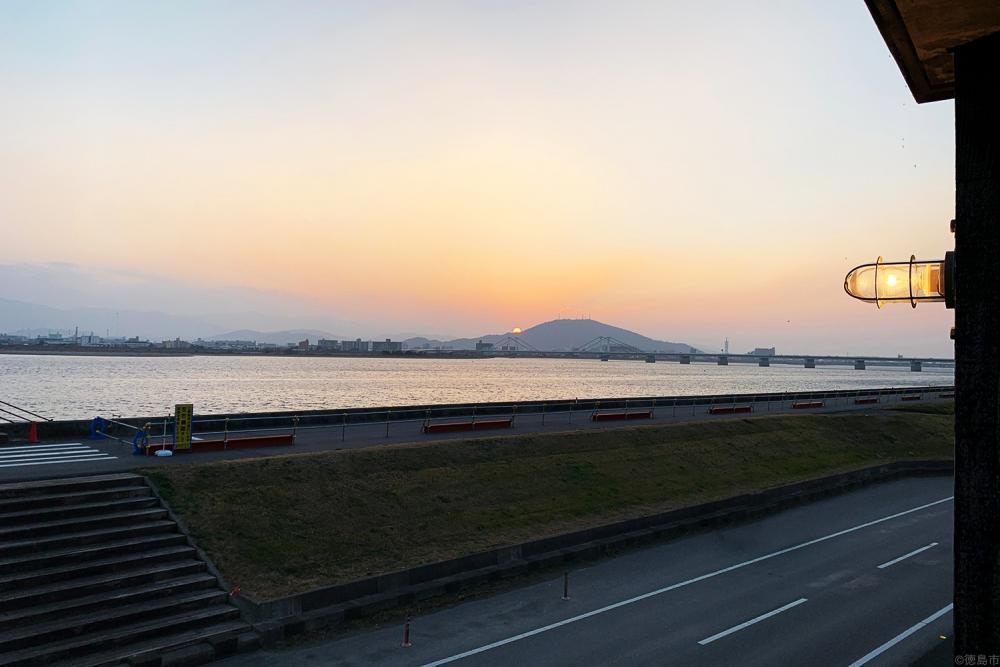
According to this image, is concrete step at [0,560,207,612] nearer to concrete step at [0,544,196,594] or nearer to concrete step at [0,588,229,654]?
concrete step at [0,544,196,594]

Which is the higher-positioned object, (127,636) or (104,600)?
(104,600)

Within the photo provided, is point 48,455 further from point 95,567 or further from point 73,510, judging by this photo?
point 95,567

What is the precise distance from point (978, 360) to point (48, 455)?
24124 mm

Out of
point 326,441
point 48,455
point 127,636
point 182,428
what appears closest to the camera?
point 127,636

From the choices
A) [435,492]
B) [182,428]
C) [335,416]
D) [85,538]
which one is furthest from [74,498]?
[335,416]

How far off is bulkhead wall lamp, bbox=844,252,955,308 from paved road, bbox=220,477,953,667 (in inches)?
374

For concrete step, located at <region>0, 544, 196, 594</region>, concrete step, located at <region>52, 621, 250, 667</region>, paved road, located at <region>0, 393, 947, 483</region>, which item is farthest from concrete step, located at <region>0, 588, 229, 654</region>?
paved road, located at <region>0, 393, 947, 483</region>

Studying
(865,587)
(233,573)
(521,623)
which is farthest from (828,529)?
(233,573)

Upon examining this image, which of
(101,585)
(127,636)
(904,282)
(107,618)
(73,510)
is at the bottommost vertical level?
(127,636)

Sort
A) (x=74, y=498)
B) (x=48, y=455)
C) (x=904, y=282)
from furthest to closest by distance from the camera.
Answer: (x=48, y=455) → (x=74, y=498) → (x=904, y=282)

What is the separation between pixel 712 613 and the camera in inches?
620

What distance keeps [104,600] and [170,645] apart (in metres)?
1.91

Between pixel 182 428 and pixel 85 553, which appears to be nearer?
pixel 85 553

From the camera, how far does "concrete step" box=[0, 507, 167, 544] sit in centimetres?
1449
